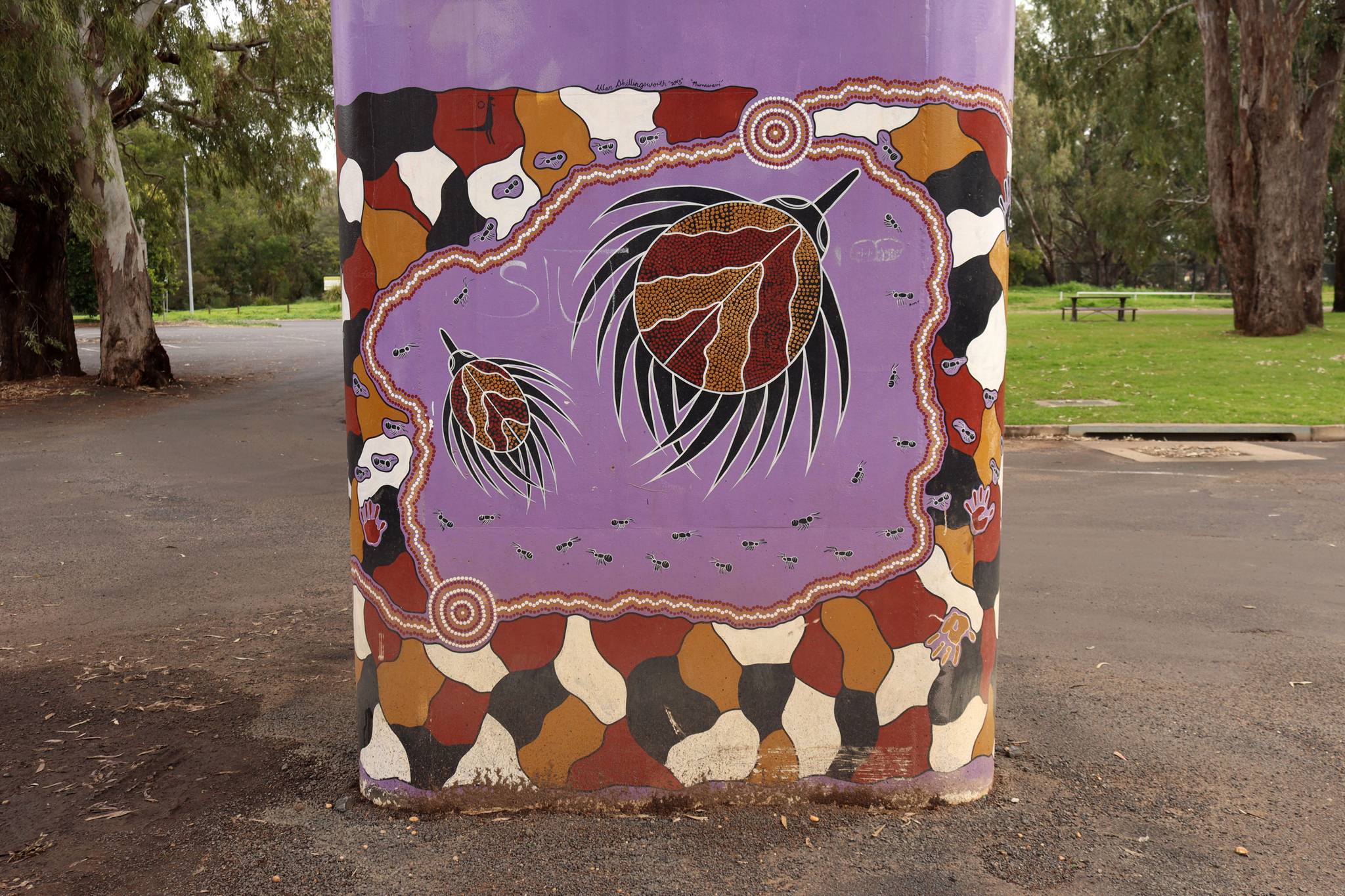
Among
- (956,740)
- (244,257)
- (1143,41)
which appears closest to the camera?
(956,740)

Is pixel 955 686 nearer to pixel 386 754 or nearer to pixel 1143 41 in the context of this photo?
pixel 386 754

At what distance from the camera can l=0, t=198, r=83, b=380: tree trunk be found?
59.7 ft

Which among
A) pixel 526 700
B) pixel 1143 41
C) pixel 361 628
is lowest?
pixel 526 700

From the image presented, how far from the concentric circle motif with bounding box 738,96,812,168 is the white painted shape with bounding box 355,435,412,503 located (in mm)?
1312

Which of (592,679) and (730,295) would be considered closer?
(730,295)

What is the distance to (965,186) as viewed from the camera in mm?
3285

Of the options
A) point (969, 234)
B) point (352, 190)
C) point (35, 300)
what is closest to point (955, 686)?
point (969, 234)

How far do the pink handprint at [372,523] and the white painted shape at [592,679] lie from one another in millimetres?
634

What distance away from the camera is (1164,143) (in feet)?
99.1

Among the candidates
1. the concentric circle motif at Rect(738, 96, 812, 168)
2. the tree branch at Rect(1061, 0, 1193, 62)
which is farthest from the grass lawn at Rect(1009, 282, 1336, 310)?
the concentric circle motif at Rect(738, 96, 812, 168)

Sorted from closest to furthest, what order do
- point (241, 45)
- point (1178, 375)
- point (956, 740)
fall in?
point (956, 740) → point (1178, 375) → point (241, 45)

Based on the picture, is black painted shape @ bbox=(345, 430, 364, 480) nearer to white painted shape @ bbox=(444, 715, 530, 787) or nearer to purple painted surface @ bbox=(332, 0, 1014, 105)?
white painted shape @ bbox=(444, 715, 530, 787)

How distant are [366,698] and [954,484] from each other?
191 cm

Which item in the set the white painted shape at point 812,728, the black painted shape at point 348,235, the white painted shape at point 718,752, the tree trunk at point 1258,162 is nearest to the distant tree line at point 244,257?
the tree trunk at point 1258,162
